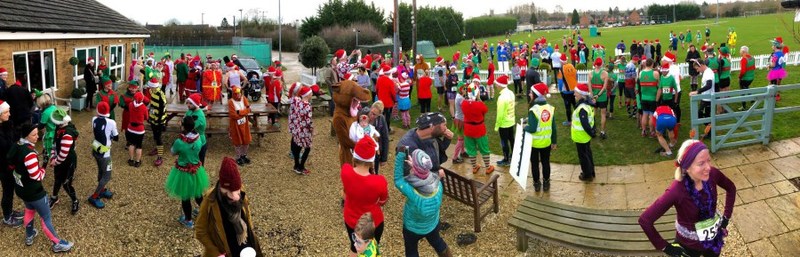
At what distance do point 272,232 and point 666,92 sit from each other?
7.49 m

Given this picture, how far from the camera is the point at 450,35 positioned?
64.7 metres

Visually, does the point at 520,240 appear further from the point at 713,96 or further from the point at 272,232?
the point at 713,96

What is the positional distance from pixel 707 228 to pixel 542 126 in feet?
12.2

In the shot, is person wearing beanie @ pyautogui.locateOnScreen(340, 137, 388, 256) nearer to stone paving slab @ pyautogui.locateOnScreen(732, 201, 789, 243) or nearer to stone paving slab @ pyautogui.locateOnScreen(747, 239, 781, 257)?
stone paving slab @ pyautogui.locateOnScreen(747, 239, 781, 257)

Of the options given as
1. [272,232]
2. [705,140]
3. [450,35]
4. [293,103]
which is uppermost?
[450,35]

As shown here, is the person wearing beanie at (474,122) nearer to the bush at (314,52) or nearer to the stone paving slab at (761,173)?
the stone paving slab at (761,173)

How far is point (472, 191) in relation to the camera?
21.3 ft

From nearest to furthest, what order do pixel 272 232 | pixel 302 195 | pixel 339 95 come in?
pixel 272 232 < pixel 339 95 < pixel 302 195

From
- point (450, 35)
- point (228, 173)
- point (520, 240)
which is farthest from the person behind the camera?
point (450, 35)

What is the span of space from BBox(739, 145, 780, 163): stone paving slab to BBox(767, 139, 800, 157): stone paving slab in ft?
0.32

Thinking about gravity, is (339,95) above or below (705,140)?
above

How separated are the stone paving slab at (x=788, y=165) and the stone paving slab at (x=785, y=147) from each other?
21 centimetres

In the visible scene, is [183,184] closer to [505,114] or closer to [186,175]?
[186,175]

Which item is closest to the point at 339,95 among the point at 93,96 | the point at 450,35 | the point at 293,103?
the point at 293,103
